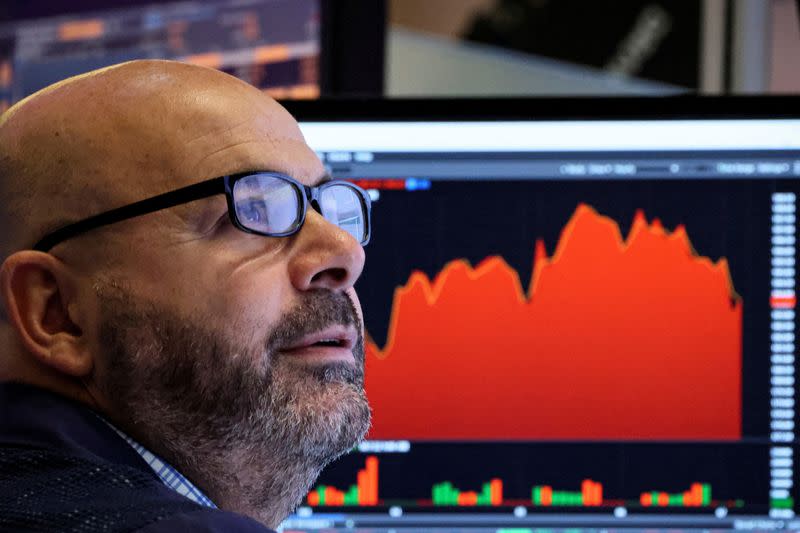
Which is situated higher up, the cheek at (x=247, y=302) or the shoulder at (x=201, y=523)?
the cheek at (x=247, y=302)

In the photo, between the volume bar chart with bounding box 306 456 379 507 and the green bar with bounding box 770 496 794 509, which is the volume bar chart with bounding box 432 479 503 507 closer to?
the volume bar chart with bounding box 306 456 379 507

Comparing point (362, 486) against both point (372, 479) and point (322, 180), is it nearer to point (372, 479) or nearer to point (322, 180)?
point (372, 479)

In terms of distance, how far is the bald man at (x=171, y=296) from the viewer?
0.78 metres

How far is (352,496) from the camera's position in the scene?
1016 millimetres

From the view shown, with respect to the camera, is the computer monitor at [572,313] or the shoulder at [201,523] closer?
the shoulder at [201,523]

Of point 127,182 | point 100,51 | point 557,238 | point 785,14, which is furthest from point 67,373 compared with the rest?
point 785,14

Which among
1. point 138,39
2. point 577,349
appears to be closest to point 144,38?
point 138,39

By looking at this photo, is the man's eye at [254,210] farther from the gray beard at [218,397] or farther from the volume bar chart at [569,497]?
the volume bar chart at [569,497]

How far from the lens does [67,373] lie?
0.80m

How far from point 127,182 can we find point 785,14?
982 mm

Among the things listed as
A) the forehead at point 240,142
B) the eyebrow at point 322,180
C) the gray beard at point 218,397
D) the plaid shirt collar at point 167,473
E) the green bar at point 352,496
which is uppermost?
the forehead at point 240,142

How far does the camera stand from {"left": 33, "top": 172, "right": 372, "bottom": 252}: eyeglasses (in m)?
0.79

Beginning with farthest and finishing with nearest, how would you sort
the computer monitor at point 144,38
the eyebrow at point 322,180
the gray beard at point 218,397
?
the computer monitor at point 144,38 < the eyebrow at point 322,180 < the gray beard at point 218,397

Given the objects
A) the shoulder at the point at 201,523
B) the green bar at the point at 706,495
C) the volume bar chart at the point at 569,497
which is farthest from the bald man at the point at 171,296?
the green bar at the point at 706,495
